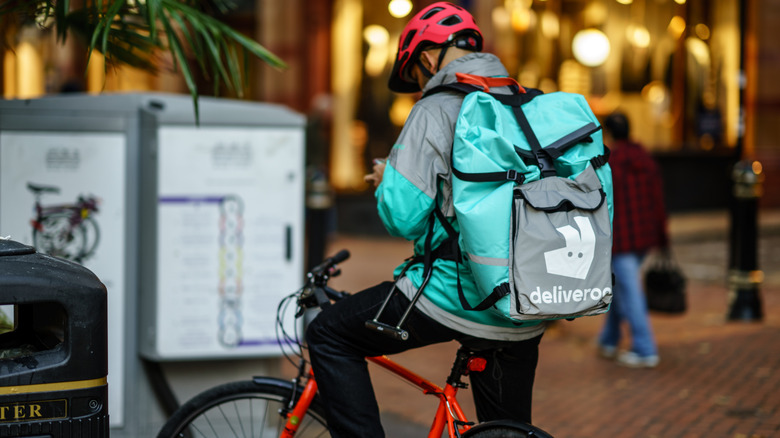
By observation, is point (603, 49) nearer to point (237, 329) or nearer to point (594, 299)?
point (237, 329)

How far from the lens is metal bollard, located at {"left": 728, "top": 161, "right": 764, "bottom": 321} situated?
8.47 m

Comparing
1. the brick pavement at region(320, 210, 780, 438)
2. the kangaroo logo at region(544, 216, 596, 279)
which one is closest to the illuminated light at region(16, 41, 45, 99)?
the brick pavement at region(320, 210, 780, 438)

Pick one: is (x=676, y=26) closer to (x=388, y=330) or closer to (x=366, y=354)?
(x=366, y=354)

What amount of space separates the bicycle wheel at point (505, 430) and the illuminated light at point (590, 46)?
15.0 m

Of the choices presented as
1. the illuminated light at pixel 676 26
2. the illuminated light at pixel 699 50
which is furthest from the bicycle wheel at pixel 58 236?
the illuminated light at pixel 699 50

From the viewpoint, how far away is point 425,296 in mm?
2977

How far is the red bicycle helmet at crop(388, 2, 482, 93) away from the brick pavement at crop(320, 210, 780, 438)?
2605mm

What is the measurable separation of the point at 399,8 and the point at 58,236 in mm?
12625

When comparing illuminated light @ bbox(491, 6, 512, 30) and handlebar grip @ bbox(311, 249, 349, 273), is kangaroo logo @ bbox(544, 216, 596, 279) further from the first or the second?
illuminated light @ bbox(491, 6, 512, 30)

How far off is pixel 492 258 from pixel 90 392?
1.26 meters

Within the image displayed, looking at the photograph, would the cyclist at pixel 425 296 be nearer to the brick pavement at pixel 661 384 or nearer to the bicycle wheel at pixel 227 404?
the bicycle wheel at pixel 227 404

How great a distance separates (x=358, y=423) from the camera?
3.07m

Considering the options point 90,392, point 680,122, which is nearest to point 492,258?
point 90,392

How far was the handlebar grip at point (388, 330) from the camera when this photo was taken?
2936 mm
